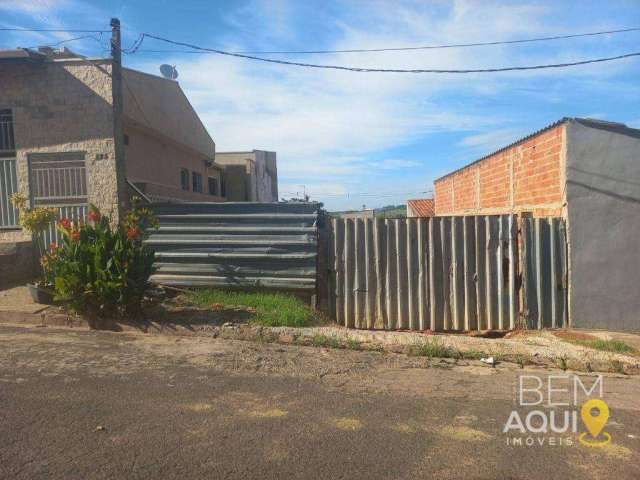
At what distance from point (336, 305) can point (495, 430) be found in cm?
436

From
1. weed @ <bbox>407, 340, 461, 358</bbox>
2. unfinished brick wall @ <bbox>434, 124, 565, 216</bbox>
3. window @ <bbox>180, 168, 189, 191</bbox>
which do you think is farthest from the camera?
window @ <bbox>180, 168, 189, 191</bbox>

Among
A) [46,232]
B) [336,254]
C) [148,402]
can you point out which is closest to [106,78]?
[46,232]

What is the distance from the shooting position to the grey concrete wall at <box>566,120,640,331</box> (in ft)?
24.6

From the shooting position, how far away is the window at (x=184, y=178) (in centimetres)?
1588

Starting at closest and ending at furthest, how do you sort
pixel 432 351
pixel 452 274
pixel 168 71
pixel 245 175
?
pixel 432 351
pixel 452 274
pixel 168 71
pixel 245 175

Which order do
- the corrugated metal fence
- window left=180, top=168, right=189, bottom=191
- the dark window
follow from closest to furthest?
the corrugated metal fence
the dark window
window left=180, top=168, right=189, bottom=191

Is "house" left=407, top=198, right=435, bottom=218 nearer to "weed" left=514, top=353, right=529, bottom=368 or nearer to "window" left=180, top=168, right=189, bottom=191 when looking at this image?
"window" left=180, top=168, right=189, bottom=191

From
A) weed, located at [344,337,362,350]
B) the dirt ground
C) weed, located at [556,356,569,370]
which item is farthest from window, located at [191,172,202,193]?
weed, located at [556,356,569,370]

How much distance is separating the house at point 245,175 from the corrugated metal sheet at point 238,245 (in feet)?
51.8

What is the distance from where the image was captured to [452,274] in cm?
787

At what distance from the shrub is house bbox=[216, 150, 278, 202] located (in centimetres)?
1726

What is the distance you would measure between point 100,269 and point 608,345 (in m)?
6.89

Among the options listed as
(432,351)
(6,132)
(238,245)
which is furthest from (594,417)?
(6,132)

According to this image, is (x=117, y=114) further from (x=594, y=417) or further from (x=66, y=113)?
(x=594, y=417)
